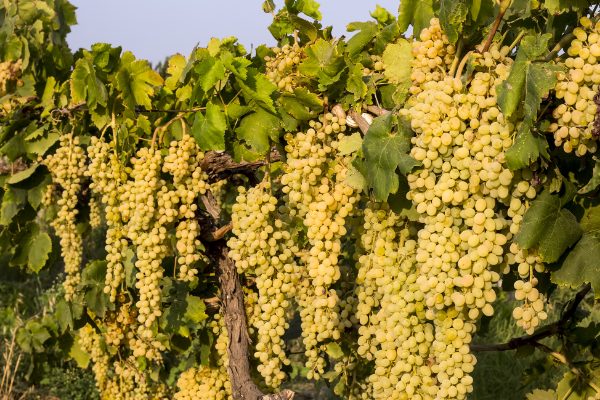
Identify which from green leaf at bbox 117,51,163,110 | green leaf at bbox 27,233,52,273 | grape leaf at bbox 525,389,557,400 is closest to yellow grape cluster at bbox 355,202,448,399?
grape leaf at bbox 525,389,557,400

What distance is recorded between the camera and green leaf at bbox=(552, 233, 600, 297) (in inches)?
47.9

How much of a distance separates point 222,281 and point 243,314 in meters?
0.20

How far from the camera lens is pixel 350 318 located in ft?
6.45

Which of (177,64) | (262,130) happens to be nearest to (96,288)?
(177,64)

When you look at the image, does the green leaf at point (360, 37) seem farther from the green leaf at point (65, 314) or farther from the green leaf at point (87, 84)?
the green leaf at point (65, 314)

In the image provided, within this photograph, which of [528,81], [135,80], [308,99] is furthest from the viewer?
[135,80]

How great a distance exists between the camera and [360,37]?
5.21 ft

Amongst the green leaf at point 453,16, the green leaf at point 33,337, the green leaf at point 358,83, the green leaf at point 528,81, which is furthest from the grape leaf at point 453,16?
the green leaf at point 33,337

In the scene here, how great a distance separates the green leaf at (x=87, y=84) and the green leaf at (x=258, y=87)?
0.96 m

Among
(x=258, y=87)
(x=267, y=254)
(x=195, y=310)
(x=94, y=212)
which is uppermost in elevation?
(x=94, y=212)

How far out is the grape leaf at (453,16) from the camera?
1179mm

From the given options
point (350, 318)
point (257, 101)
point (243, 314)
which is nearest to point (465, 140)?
point (257, 101)

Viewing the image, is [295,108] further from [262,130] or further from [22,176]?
[22,176]

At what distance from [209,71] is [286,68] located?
277mm
